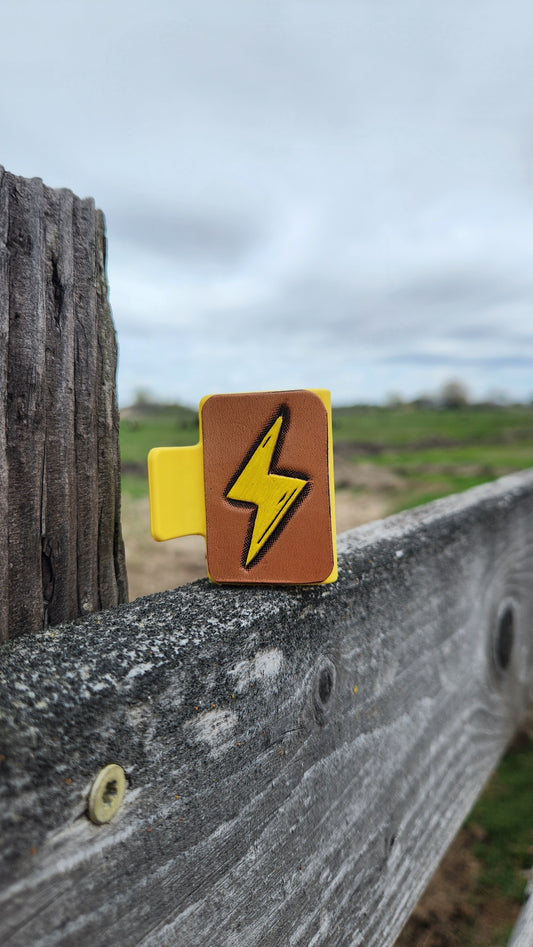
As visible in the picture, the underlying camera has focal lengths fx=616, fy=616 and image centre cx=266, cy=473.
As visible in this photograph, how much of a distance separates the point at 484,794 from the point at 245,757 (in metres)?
2.06

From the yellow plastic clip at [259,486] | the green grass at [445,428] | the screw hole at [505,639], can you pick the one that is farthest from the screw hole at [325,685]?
the green grass at [445,428]

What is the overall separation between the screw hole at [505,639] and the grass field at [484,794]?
2.45 feet

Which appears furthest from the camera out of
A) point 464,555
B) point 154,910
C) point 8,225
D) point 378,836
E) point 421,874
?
point 464,555

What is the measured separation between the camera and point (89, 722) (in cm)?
62

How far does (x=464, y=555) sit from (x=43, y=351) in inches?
43.4

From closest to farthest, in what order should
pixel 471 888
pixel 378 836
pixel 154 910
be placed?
pixel 154 910
pixel 378 836
pixel 471 888

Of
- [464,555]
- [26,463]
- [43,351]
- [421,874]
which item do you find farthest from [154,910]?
[464,555]

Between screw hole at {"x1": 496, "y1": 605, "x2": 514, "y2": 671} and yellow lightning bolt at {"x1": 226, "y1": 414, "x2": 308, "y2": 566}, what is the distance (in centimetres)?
114

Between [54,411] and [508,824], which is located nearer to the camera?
[54,411]

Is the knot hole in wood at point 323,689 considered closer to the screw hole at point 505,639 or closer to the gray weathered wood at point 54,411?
the gray weathered wood at point 54,411

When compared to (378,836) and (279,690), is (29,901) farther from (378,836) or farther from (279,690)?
(378,836)

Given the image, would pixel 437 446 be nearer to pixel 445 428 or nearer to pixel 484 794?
pixel 445 428

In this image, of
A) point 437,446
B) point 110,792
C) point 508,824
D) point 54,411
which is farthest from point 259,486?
point 437,446

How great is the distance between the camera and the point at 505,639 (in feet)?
6.02
